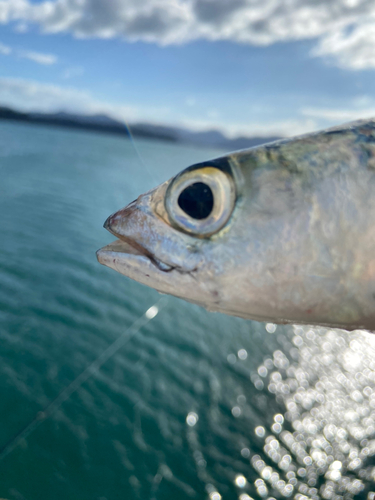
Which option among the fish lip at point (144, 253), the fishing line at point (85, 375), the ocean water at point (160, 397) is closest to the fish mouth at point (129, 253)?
the fish lip at point (144, 253)

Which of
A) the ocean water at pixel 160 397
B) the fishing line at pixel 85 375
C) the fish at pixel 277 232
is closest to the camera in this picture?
the fish at pixel 277 232

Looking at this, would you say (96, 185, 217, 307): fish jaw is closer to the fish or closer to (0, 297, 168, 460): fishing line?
the fish

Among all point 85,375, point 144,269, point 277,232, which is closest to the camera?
point 277,232

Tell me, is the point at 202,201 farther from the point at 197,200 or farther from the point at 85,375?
the point at 85,375

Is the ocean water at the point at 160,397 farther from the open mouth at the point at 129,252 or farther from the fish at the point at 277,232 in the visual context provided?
the fish at the point at 277,232

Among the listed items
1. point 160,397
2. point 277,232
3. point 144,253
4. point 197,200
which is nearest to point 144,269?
point 144,253

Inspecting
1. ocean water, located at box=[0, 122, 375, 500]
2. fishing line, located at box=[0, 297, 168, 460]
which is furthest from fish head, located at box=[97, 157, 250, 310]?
fishing line, located at box=[0, 297, 168, 460]
